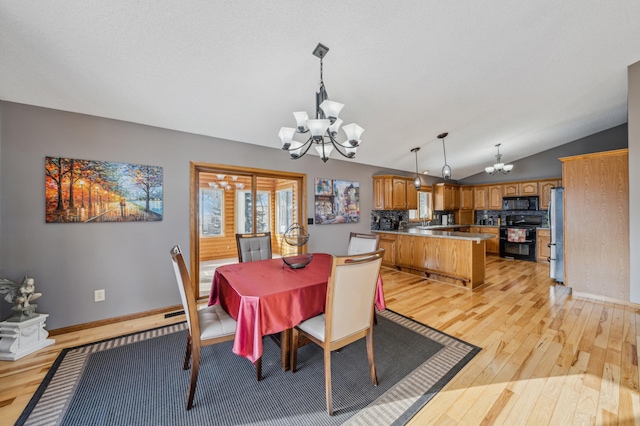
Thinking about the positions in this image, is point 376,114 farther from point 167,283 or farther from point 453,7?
point 167,283

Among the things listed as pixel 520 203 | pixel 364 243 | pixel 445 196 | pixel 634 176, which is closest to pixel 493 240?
pixel 520 203

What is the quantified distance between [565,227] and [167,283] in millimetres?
5632

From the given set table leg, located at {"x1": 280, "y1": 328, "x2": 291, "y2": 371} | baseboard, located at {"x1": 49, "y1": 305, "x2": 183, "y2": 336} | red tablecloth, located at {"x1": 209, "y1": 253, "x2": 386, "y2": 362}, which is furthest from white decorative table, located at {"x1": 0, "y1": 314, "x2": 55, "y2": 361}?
table leg, located at {"x1": 280, "y1": 328, "x2": 291, "y2": 371}

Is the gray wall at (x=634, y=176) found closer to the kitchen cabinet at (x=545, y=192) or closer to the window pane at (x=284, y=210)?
the kitchen cabinet at (x=545, y=192)

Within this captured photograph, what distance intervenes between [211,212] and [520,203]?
281 inches

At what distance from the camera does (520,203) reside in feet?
20.3

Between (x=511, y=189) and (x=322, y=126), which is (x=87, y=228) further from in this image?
(x=511, y=189)

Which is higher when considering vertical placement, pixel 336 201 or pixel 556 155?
pixel 556 155

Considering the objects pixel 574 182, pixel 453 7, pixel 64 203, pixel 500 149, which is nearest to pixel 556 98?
pixel 574 182

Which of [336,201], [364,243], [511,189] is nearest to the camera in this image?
[364,243]

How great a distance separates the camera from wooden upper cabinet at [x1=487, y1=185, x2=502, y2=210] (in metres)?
6.57

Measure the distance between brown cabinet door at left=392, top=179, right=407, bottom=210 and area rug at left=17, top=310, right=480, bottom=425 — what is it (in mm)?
3445

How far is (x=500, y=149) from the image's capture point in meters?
5.48

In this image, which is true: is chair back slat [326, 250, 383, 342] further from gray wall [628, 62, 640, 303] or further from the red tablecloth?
gray wall [628, 62, 640, 303]
